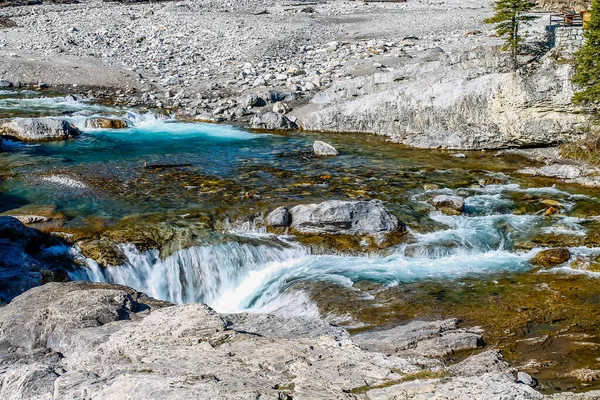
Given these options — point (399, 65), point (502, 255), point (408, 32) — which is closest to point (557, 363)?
point (502, 255)

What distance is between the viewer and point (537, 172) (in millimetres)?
20344

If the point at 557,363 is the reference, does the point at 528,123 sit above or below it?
above

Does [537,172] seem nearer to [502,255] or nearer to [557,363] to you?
[502,255]

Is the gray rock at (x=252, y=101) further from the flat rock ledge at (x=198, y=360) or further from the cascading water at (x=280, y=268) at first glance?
the flat rock ledge at (x=198, y=360)

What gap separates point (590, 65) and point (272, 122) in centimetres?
1280

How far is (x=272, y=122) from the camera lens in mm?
26562

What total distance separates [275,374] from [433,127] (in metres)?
19.6

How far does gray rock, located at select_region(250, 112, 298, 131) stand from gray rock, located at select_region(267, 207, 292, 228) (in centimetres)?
1127

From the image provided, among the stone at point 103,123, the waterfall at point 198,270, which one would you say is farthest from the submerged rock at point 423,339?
the stone at point 103,123

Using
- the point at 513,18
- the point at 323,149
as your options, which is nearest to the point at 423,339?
the point at 323,149

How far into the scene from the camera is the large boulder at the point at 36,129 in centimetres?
2416

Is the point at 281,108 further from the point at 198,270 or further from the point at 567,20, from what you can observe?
the point at 198,270

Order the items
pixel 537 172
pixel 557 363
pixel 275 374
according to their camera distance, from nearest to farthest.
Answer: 1. pixel 275 374
2. pixel 557 363
3. pixel 537 172

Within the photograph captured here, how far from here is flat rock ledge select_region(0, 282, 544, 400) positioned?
6238 mm
